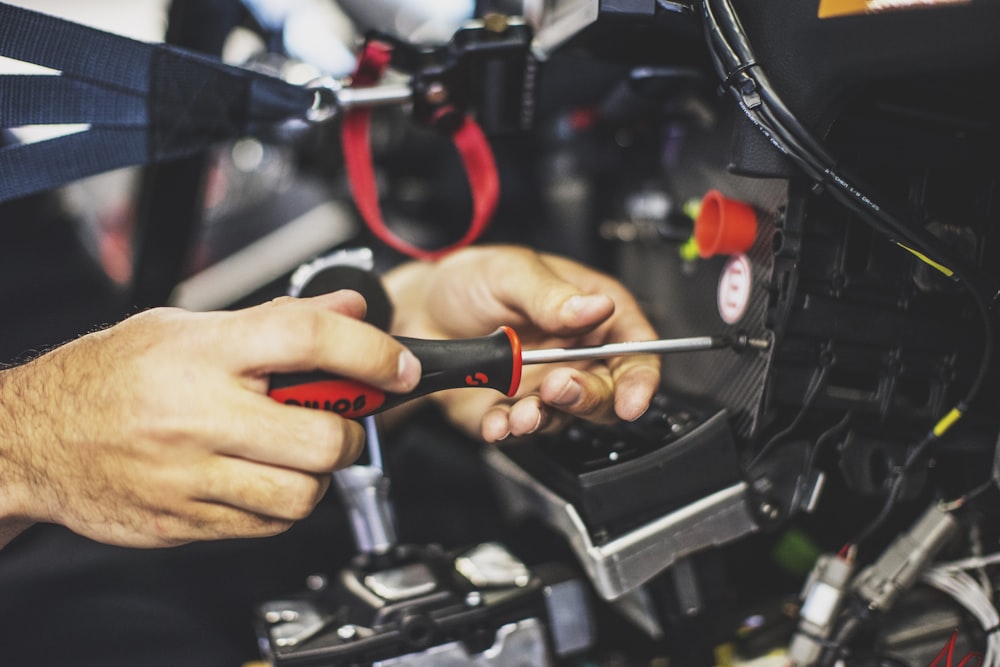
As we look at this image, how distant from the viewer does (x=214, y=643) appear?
112cm

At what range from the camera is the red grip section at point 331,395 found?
0.53 metres

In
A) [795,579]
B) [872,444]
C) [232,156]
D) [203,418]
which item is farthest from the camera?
[232,156]

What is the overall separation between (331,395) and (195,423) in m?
0.10

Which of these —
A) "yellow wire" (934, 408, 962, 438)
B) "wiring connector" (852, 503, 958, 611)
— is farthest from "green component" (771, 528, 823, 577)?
"yellow wire" (934, 408, 962, 438)

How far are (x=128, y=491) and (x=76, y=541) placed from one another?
873 millimetres

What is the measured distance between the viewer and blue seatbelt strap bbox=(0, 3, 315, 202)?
0.77 meters

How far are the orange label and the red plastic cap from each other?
222 mm

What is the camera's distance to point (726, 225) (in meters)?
0.77

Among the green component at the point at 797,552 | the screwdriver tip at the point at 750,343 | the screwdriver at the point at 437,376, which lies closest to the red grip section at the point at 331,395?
the screwdriver at the point at 437,376

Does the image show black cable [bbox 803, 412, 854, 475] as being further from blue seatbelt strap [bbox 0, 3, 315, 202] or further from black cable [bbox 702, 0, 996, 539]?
blue seatbelt strap [bbox 0, 3, 315, 202]

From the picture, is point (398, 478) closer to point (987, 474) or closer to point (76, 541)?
point (76, 541)

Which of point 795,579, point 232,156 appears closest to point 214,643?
point 795,579

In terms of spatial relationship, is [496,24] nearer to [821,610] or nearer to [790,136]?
[790,136]

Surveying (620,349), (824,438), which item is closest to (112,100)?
(620,349)
